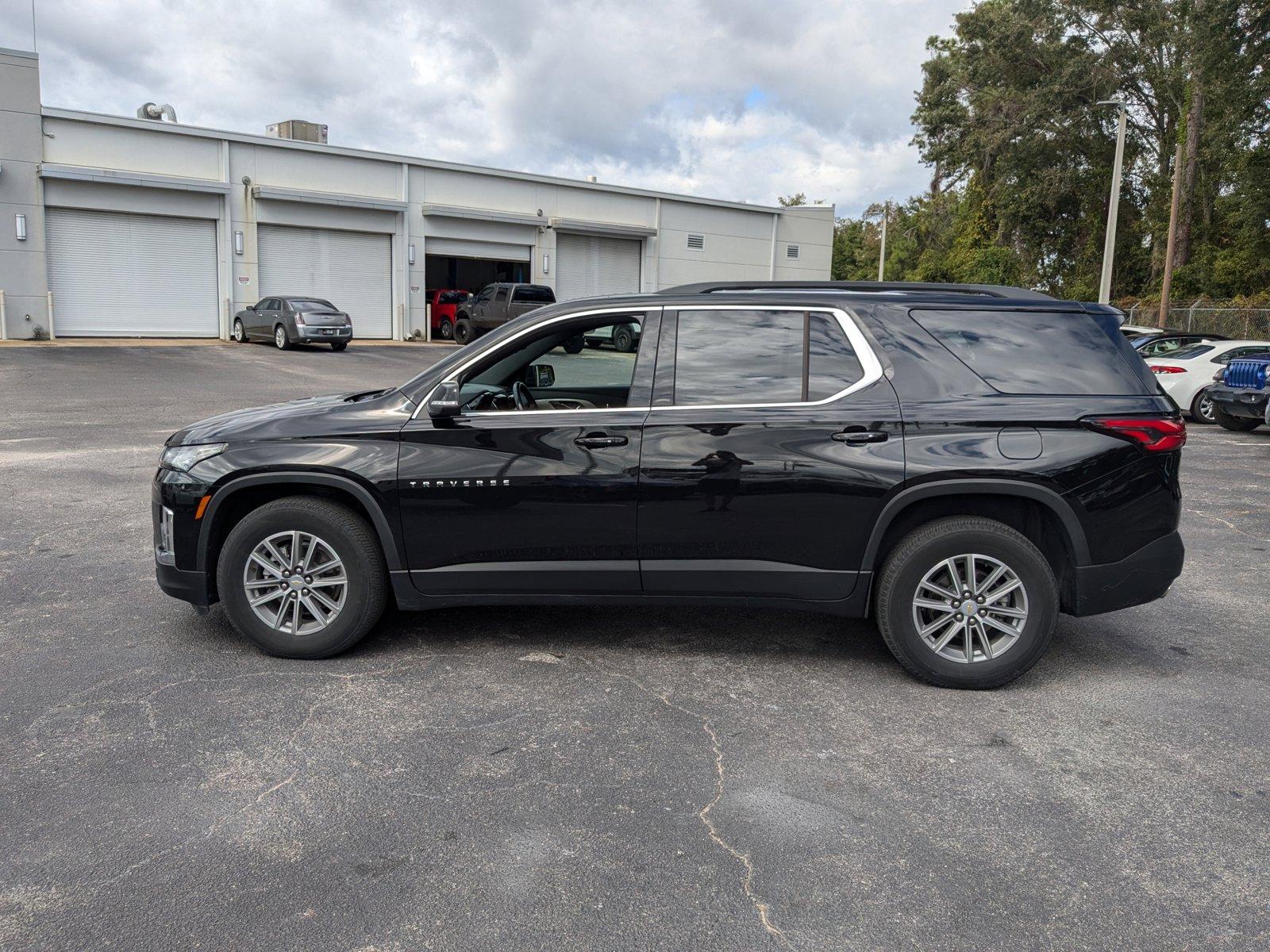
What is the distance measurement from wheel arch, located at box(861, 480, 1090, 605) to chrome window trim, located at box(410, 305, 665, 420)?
4.09 feet

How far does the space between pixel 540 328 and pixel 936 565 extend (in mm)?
2131

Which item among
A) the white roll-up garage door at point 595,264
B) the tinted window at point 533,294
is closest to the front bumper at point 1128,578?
the tinted window at point 533,294

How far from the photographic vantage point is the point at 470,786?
3.66 meters

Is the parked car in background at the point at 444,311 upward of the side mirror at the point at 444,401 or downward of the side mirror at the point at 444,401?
upward

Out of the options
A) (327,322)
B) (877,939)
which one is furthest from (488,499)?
(327,322)

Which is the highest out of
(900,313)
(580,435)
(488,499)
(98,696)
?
(900,313)

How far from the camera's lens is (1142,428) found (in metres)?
4.61

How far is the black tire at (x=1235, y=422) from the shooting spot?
15453 mm

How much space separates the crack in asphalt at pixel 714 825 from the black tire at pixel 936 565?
104cm

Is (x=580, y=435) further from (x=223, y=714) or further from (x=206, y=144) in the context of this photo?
(x=206, y=144)

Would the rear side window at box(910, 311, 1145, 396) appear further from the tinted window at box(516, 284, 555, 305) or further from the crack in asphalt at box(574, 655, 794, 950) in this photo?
the tinted window at box(516, 284, 555, 305)

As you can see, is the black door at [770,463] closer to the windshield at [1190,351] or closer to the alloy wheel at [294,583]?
the alloy wheel at [294,583]

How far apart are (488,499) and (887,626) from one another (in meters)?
1.91

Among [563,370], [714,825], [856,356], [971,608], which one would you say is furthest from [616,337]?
[714,825]
